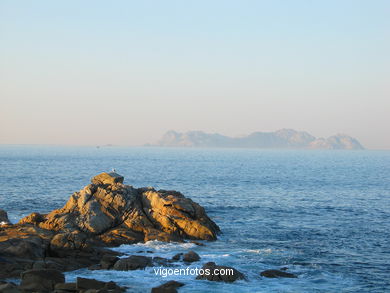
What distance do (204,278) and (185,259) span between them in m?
5.30

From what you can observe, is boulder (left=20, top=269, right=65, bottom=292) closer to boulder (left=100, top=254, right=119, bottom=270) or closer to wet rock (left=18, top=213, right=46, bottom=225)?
boulder (left=100, top=254, right=119, bottom=270)

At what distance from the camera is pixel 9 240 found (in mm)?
36594

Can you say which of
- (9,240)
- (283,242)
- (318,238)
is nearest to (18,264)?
(9,240)

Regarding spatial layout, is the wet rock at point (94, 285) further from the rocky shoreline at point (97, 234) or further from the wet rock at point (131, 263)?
the wet rock at point (131, 263)

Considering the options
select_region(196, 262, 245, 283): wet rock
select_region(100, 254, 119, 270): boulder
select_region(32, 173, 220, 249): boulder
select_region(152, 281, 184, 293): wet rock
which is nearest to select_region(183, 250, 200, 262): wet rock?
select_region(196, 262, 245, 283): wet rock

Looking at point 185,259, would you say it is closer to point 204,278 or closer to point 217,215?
point 204,278

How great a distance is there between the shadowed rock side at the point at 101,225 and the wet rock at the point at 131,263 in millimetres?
3203

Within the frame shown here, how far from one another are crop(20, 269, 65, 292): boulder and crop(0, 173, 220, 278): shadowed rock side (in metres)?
5.33

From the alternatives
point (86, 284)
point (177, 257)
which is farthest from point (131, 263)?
point (86, 284)

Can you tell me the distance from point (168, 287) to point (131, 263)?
593 centimetres

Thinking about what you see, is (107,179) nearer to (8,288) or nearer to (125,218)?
(125,218)

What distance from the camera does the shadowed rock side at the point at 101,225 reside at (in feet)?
121

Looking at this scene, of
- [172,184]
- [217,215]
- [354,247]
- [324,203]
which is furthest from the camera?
[172,184]

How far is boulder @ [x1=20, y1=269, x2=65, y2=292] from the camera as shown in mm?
28234
